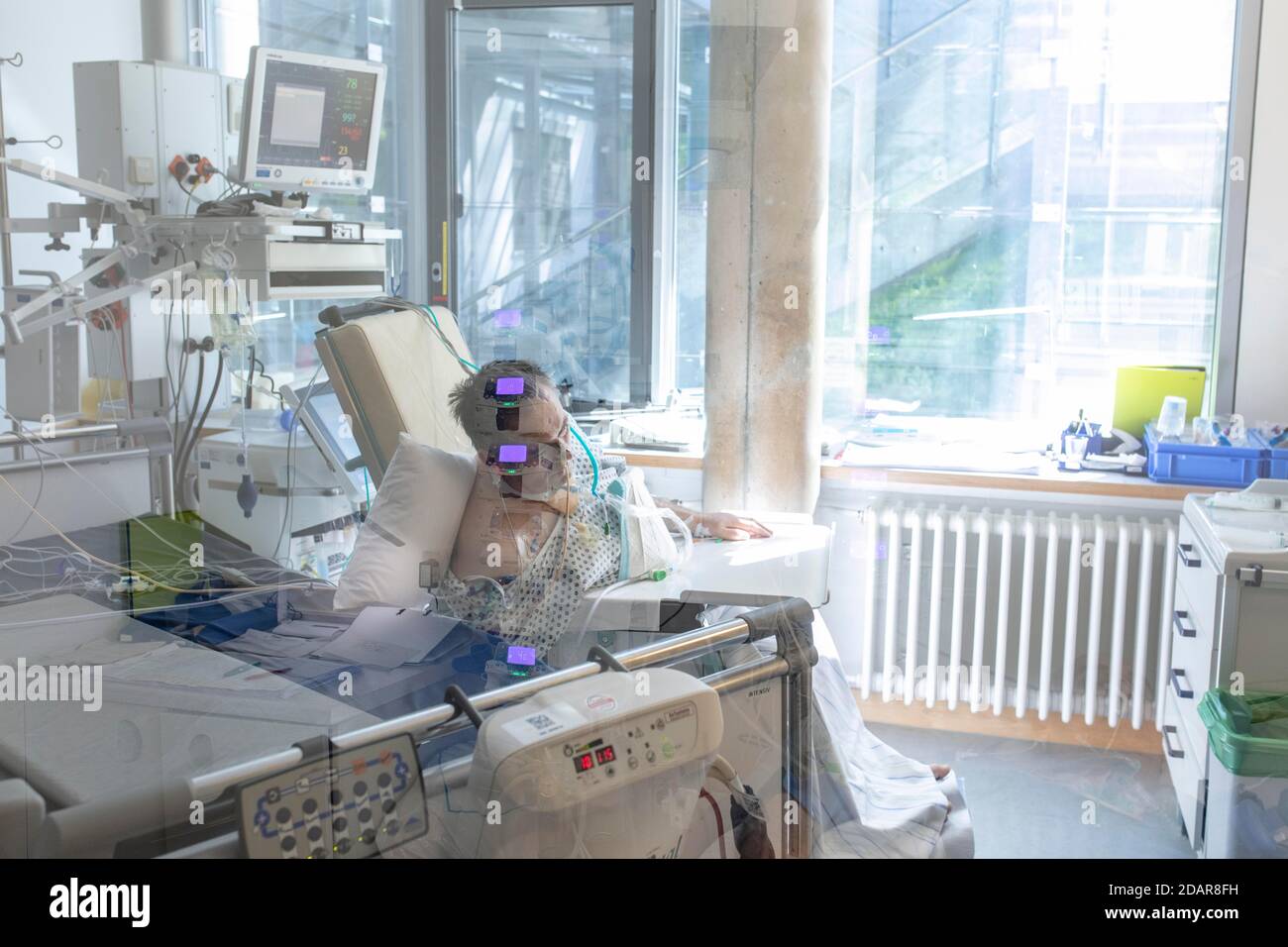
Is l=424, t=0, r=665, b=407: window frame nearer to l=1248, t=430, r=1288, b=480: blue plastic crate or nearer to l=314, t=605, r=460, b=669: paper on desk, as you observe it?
l=314, t=605, r=460, b=669: paper on desk

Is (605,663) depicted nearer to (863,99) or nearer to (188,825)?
(188,825)

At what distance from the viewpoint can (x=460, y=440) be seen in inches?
73.9

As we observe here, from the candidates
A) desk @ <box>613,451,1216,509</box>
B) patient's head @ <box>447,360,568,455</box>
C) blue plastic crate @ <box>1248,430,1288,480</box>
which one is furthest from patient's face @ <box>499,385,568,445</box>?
blue plastic crate @ <box>1248,430,1288,480</box>

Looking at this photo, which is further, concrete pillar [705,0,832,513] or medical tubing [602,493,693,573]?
concrete pillar [705,0,832,513]

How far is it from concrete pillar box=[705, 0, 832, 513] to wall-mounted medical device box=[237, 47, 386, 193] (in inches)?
29.0

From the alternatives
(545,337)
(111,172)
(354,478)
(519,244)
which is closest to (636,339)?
(545,337)

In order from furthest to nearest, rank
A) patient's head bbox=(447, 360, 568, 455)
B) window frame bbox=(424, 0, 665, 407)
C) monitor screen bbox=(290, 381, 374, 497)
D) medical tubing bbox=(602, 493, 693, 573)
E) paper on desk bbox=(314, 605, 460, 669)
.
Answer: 1. window frame bbox=(424, 0, 665, 407)
2. monitor screen bbox=(290, 381, 374, 497)
3. medical tubing bbox=(602, 493, 693, 573)
4. patient's head bbox=(447, 360, 568, 455)
5. paper on desk bbox=(314, 605, 460, 669)

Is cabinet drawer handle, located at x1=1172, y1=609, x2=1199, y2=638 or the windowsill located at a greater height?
the windowsill

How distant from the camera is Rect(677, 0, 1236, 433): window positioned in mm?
2541

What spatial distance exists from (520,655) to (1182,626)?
1175 millimetres

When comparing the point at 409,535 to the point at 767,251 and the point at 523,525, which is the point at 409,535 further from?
the point at 767,251

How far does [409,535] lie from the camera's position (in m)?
1.87

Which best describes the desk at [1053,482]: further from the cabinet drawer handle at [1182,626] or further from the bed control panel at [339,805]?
the bed control panel at [339,805]
